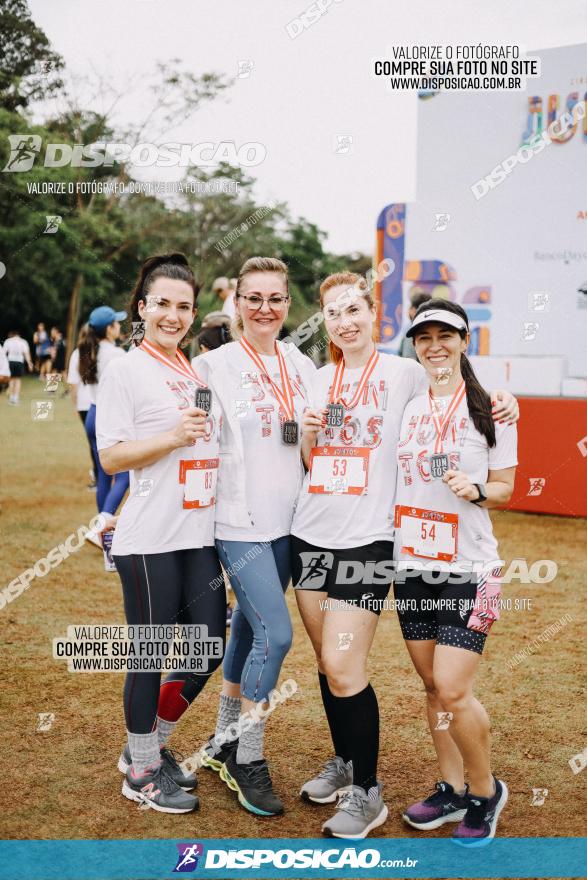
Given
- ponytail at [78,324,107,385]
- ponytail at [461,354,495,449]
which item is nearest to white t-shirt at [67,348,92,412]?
ponytail at [78,324,107,385]

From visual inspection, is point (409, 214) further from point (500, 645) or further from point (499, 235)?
point (500, 645)

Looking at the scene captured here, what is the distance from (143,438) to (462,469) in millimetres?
1137

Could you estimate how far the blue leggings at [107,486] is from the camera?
6.82 m

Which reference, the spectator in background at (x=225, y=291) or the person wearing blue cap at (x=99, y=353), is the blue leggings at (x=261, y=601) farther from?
the spectator in background at (x=225, y=291)

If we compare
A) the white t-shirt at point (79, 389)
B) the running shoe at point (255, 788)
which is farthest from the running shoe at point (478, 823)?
the white t-shirt at point (79, 389)

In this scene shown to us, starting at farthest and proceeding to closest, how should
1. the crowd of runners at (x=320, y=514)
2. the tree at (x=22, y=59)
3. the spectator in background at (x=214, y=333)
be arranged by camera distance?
the tree at (x=22, y=59) < the spectator in background at (x=214, y=333) < the crowd of runners at (x=320, y=514)

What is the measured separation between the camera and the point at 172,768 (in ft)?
11.3

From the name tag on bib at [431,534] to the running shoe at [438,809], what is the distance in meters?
0.94

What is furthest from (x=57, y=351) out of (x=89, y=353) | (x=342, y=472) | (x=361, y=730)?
(x=361, y=730)

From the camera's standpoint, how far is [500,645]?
5.24m

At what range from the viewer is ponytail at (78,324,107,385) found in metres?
7.27

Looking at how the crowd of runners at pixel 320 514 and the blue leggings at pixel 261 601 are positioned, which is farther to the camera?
the blue leggings at pixel 261 601

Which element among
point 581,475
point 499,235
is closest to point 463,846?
point 581,475

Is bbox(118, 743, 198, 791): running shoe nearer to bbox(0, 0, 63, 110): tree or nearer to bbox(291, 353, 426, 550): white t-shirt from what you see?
bbox(291, 353, 426, 550): white t-shirt
